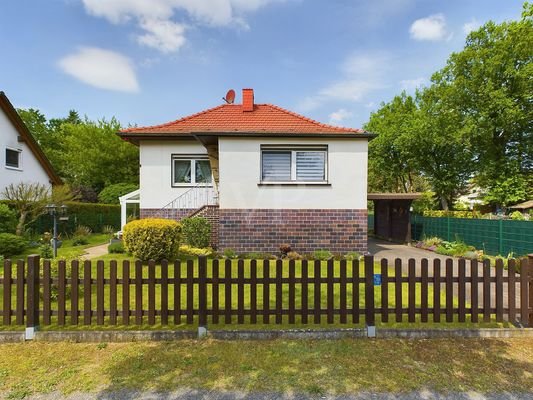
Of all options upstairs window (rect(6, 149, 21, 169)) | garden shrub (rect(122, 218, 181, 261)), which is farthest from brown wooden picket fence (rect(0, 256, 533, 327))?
upstairs window (rect(6, 149, 21, 169))

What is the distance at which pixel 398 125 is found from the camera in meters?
32.4

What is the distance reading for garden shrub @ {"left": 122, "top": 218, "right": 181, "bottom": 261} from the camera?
8609 mm

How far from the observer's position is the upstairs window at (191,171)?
41.8 ft

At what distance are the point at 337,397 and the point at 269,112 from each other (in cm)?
1125

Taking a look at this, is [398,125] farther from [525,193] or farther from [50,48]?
[50,48]

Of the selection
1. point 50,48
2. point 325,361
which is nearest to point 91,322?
point 325,361

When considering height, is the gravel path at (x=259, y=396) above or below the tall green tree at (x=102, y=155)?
below

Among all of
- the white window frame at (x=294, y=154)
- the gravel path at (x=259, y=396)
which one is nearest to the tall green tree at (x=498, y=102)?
the white window frame at (x=294, y=154)

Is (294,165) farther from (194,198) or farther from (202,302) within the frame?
(202,302)

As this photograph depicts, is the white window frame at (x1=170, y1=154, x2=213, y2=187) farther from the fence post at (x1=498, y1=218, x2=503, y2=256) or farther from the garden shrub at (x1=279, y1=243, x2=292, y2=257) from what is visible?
the fence post at (x1=498, y1=218, x2=503, y2=256)

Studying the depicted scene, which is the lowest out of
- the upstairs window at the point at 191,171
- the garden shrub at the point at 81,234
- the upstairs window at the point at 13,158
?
the garden shrub at the point at 81,234

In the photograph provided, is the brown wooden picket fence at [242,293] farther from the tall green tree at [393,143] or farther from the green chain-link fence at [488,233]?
the tall green tree at [393,143]

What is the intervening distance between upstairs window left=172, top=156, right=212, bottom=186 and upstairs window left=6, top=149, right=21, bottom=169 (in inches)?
429

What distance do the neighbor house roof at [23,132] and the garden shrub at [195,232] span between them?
43.3 ft
